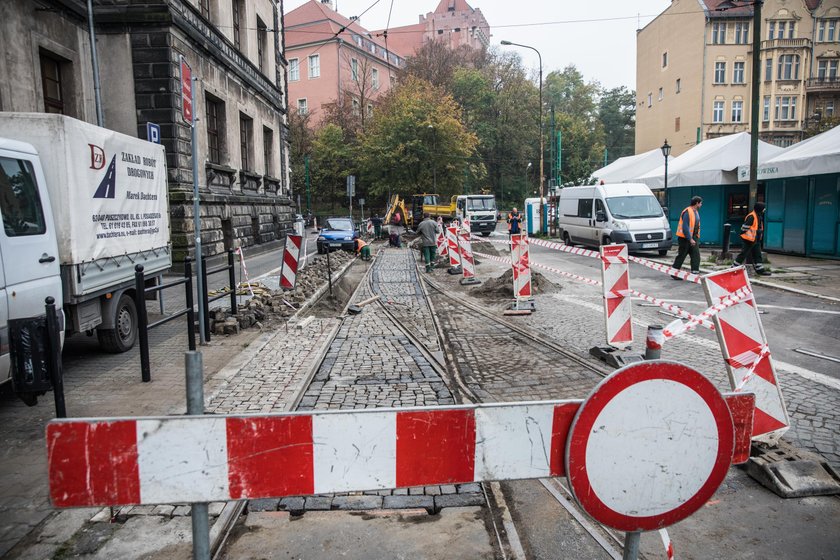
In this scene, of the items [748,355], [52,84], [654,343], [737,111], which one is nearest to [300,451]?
[654,343]

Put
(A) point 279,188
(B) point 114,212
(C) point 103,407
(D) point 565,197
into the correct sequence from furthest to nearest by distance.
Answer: (A) point 279,188
(D) point 565,197
(B) point 114,212
(C) point 103,407

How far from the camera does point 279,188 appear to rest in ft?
95.4

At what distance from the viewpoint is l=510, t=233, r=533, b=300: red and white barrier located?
9828 millimetres

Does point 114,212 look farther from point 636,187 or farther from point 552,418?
point 636,187

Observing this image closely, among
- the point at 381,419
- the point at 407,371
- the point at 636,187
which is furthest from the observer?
the point at 636,187

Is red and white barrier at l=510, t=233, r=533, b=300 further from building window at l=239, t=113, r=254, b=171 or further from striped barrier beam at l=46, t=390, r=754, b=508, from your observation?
building window at l=239, t=113, r=254, b=171

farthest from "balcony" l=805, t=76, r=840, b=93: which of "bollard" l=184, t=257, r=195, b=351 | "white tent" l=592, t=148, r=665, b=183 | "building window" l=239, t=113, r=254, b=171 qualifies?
"bollard" l=184, t=257, r=195, b=351

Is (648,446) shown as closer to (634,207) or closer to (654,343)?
(654,343)

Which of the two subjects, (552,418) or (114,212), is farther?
(114,212)

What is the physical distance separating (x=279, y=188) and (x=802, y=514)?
28063 mm

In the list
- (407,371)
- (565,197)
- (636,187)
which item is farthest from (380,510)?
(565,197)

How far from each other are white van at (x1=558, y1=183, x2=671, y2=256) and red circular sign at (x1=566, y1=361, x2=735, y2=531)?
1740cm

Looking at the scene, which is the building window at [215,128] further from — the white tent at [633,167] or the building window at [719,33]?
the building window at [719,33]

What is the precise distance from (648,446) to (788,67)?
189 ft
